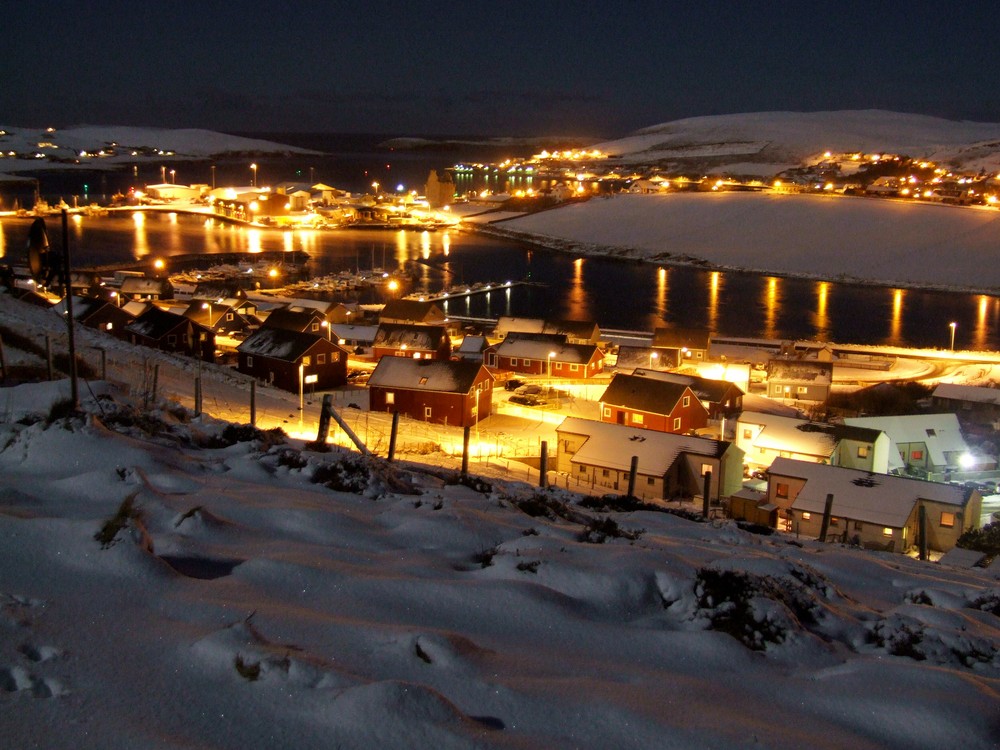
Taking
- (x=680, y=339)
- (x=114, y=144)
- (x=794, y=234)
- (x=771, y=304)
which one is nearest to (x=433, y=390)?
(x=680, y=339)

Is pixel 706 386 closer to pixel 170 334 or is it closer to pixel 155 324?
pixel 170 334

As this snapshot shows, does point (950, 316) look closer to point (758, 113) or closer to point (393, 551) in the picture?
point (393, 551)

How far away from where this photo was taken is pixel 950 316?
76.3 ft

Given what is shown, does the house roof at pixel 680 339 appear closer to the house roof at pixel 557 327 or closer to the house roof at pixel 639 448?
the house roof at pixel 557 327

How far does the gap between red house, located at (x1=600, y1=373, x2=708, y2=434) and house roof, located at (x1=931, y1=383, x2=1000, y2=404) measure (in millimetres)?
4180

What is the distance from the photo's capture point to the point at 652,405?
11.2 m

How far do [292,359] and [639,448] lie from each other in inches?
225

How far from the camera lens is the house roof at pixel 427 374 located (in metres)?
11.2

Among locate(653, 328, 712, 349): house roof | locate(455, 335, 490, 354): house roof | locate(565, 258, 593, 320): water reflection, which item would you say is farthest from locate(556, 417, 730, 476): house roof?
locate(565, 258, 593, 320): water reflection

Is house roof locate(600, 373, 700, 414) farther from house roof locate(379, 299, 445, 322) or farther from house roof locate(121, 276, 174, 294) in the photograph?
house roof locate(121, 276, 174, 294)

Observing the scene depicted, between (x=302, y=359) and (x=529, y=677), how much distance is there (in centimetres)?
1132

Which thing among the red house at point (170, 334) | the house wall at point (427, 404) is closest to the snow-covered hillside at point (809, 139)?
the house wall at point (427, 404)

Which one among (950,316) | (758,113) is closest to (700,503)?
(950,316)

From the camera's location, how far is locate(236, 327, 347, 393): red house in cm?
1252
